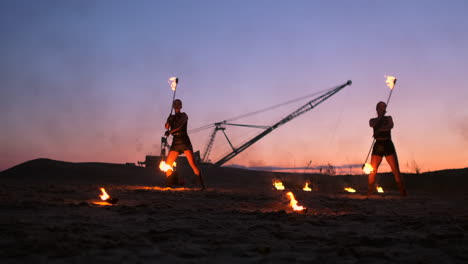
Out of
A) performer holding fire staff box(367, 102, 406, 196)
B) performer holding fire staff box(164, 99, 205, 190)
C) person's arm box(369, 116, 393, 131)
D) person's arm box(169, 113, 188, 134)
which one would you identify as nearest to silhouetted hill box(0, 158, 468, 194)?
performer holding fire staff box(164, 99, 205, 190)

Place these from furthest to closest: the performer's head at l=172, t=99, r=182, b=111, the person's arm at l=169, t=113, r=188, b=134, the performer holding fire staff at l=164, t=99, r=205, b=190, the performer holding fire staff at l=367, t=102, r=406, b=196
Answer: the performer's head at l=172, t=99, r=182, b=111 < the person's arm at l=169, t=113, r=188, b=134 < the performer holding fire staff at l=164, t=99, r=205, b=190 < the performer holding fire staff at l=367, t=102, r=406, b=196

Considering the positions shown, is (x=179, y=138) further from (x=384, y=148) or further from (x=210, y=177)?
(x=210, y=177)

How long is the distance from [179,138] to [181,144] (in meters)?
0.17

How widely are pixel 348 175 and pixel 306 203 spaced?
12042mm

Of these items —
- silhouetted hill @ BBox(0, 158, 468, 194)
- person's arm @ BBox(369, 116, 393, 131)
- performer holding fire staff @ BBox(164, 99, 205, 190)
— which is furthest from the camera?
silhouetted hill @ BBox(0, 158, 468, 194)

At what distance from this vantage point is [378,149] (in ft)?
29.5

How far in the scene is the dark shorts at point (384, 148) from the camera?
8867 millimetres

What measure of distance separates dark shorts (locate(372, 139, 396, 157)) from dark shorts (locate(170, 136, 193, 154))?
14.8 ft

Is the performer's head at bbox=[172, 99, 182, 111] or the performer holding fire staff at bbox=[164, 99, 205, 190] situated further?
the performer's head at bbox=[172, 99, 182, 111]

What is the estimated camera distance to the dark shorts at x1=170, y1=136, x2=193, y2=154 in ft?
30.2

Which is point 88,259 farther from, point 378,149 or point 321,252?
point 378,149

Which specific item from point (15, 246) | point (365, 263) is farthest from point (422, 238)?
point (15, 246)

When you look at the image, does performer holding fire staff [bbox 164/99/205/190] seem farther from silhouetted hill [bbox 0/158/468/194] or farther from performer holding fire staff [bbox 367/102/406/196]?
performer holding fire staff [bbox 367/102/406/196]

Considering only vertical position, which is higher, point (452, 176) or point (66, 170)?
point (66, 170)
